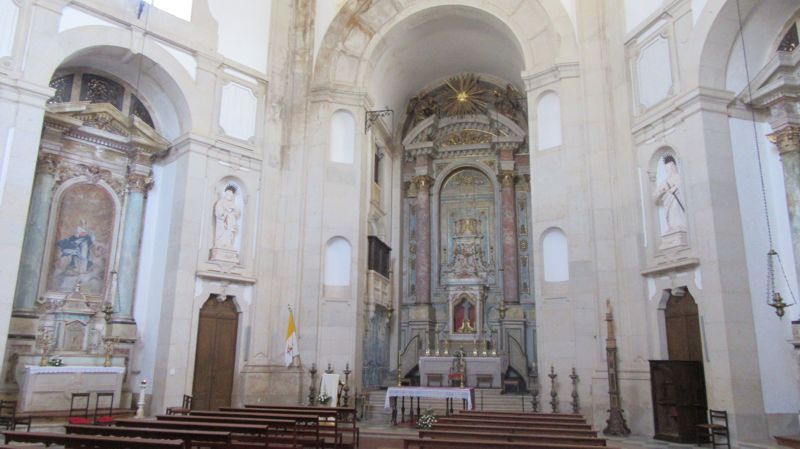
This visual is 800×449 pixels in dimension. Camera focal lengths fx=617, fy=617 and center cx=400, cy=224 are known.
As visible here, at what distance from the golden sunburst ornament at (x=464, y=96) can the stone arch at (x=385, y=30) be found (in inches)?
239

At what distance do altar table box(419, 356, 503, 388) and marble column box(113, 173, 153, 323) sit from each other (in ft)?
29.8

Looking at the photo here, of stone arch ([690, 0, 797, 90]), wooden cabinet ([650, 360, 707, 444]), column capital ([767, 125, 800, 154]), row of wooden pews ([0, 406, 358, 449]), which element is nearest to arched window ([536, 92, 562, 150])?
stone arch ([690, 0, 797, 90])

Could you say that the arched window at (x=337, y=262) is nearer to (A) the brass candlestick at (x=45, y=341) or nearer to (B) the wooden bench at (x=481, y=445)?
(A) the brass candlestick at (x=45, y=341)

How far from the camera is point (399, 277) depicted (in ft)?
75.7

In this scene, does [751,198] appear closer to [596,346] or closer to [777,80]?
[777,80]

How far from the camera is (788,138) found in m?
11.9

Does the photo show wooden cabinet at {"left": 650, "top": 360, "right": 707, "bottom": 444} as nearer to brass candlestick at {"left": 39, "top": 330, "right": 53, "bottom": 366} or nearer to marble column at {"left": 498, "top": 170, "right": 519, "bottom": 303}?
marble column at {"left": 498, "top": 170, "right": 519, "bottom": 303}

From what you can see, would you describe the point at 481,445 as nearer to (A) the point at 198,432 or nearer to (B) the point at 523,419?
(B) the point at 523,419

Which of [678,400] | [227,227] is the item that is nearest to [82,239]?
[227,227]

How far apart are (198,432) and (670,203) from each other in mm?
10314

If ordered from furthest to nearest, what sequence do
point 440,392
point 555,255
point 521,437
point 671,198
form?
point 555,255, point 440,392, point 671,198, point 521,437

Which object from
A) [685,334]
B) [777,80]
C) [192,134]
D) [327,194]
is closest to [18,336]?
[192,134]

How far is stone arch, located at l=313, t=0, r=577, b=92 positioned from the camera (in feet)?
53.6

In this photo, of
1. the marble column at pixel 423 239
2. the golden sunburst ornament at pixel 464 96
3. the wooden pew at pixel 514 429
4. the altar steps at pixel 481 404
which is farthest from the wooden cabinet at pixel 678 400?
the golden sunburst ornament at pixel 464 96
